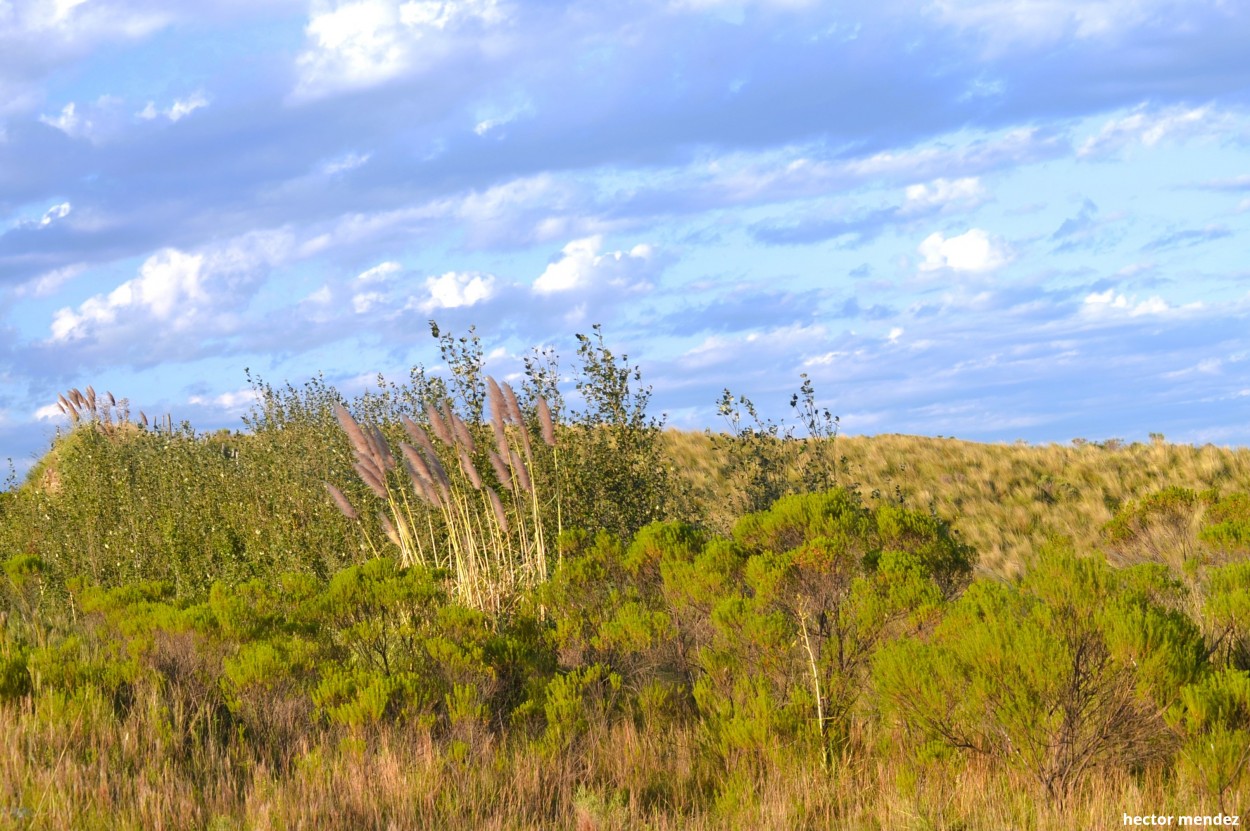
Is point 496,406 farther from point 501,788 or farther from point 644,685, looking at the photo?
point 501,788

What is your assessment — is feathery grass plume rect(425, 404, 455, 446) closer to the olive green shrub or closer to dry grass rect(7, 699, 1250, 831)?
dry grass rect(7, 699, 1250, 831)

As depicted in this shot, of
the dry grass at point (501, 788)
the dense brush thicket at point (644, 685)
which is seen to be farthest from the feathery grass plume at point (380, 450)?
the dry grass at point (501, 788)

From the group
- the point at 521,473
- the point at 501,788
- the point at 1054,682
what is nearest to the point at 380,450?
the point at 521,473

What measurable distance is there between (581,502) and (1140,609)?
250 inches

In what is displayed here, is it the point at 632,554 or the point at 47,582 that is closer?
the point at 632,554

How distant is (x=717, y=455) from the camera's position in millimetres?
23328

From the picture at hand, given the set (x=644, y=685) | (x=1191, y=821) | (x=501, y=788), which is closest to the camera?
(x=1191, y=821)

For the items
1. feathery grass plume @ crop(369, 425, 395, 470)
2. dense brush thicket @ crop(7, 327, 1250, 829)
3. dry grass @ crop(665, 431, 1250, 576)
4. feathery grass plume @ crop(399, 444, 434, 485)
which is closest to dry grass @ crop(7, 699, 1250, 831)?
dense brush thicket @ crop(7, 327, 1250, 829)

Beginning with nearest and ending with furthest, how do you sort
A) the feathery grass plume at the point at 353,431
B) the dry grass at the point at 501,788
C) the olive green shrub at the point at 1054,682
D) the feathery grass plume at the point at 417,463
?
the dry grass at the point at 501,788
the olive green shrub at the point at 1054,682
the feathery grass plume at the point at 417,463
the feathery grass plume at the point at 353,431

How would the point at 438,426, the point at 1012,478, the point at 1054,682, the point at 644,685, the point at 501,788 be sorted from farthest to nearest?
1. the point at 1012,478
2. the point at 438,426
3. the point at 644,685
4. the point at 501,788
5. the point at 1054,682

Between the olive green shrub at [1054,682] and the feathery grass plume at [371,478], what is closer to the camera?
the olive green shrub at [1054,682]

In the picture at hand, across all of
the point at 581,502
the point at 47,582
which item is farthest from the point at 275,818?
the point at 47,582

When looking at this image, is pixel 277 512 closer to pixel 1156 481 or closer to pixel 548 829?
pixel 548 829

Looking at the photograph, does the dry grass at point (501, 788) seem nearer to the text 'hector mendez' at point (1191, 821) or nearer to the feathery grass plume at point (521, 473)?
the text 'hector mendez' at point (1191, 821)
